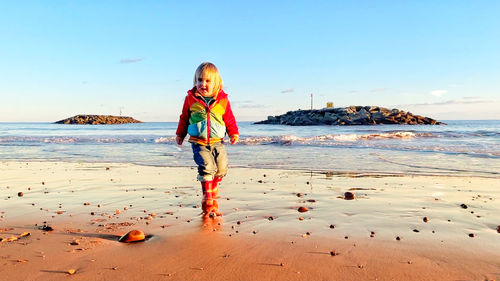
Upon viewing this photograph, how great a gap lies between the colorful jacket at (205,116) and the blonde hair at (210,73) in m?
0.12

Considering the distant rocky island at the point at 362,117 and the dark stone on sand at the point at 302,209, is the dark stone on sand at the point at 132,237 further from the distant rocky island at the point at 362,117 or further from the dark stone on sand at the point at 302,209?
the distant rocky island at the point at 362,117

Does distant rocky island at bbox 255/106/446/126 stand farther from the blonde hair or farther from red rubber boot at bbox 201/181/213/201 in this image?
red rubber boot at bbox 201/181/213/201

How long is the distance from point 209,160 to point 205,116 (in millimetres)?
547

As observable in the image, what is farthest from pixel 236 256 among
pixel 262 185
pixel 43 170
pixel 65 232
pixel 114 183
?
pixel 43 170

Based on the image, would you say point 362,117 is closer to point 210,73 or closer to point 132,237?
point 210,73

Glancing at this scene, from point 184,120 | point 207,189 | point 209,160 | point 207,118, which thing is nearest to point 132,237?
point 207,189

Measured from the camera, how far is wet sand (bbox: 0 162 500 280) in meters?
2.34

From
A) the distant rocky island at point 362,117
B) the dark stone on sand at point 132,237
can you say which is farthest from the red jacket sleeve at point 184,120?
the distant rocky island at point 362,117

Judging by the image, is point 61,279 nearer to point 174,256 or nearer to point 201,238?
point 174,256

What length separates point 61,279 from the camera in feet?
7.15

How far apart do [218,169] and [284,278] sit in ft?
8.27

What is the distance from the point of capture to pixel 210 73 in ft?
14.1

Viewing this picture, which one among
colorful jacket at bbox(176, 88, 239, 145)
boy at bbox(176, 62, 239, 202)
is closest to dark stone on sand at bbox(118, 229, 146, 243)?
boy at bbox(176, 62, 239, 202)

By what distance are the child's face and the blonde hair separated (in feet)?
0.11
